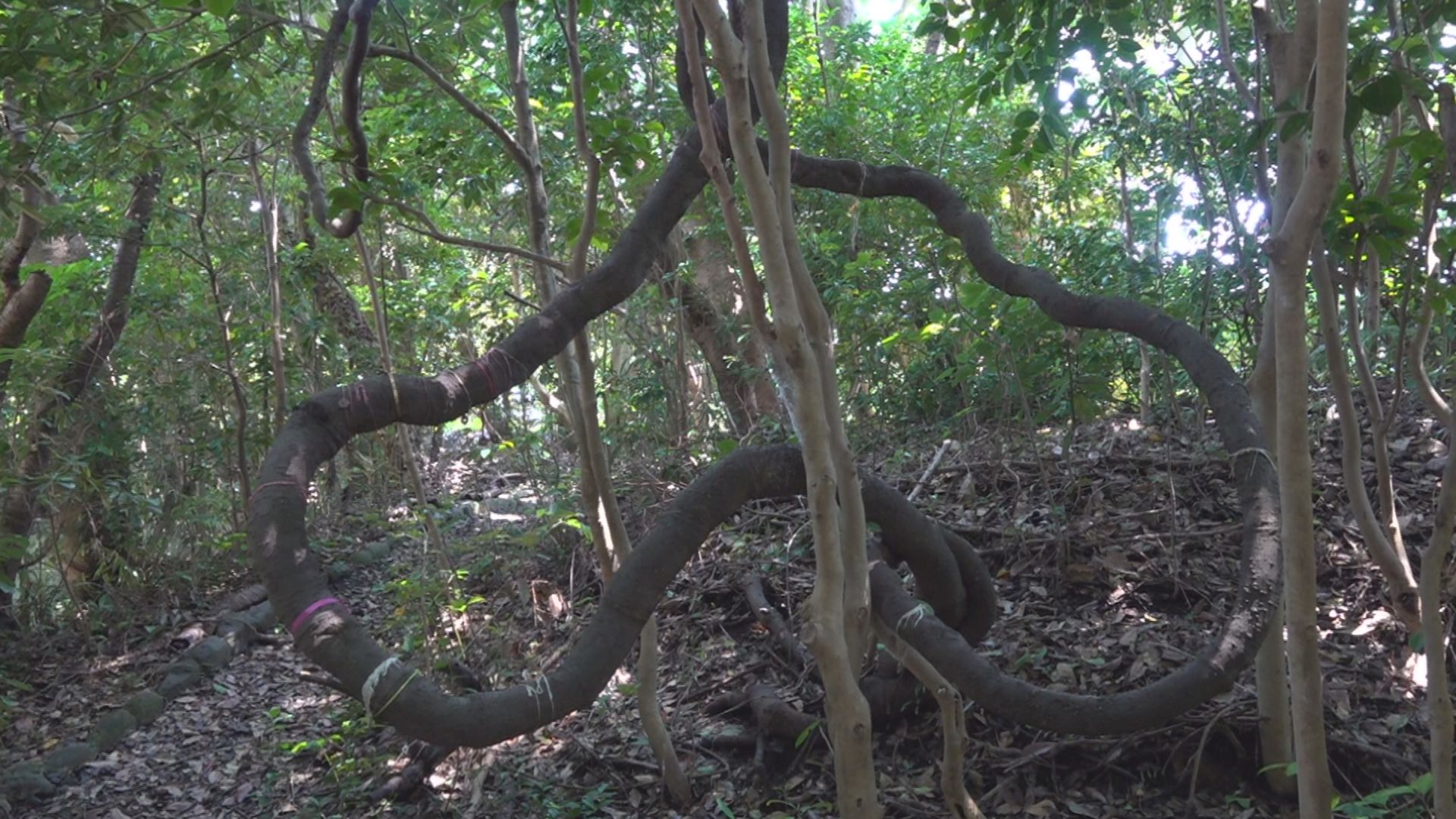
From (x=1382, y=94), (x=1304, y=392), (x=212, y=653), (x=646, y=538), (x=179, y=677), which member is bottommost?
(x=179, y=677)

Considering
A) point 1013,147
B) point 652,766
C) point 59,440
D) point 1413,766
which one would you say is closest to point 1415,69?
point 1013,147

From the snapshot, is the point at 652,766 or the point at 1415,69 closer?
the point at 1415,69

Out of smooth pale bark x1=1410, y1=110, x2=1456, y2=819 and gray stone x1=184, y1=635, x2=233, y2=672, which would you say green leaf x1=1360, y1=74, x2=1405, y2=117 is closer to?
smooth pale bark x1=1410, y1=110, x2=1456, y2=819

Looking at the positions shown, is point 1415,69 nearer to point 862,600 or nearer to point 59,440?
point 862,600

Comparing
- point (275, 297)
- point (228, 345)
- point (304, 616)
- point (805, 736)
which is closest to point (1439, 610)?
point (805, 736)

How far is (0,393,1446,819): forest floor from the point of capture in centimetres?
396

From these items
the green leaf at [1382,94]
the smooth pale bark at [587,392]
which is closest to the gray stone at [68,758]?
the smooth pale bark at [587,392]

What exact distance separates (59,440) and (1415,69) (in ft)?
23.6

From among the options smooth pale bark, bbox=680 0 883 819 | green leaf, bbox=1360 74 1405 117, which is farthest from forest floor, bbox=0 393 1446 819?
green leaf, bbox=1360 74 1405 117

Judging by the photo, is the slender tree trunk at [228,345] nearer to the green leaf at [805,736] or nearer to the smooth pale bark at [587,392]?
the smooth pale bark at [587,392]

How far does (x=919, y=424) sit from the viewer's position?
7.01 m

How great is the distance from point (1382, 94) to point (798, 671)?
11.1ft

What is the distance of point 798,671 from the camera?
16.5ft

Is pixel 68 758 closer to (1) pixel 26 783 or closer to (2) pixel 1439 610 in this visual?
(1) pixel 26 783
